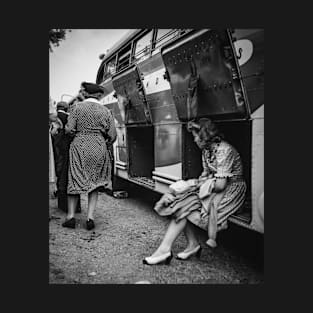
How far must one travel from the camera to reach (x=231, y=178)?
3035 mm

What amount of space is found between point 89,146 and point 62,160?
1.12 ft

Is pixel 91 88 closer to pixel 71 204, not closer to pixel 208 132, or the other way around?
pixel 71 204

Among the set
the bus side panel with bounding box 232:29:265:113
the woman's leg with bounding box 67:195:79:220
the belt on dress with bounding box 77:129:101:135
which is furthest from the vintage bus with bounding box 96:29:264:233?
the woman's leg with bounding box 67:195:79:220

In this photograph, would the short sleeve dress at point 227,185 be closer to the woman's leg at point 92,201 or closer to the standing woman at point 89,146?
the woman's leg at point 92,201

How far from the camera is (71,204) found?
3.70 m

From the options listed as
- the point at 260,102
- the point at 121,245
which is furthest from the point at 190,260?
the point at 260,102

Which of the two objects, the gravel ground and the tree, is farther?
the tree

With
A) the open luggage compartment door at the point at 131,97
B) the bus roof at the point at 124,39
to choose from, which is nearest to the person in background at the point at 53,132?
the bus roof at the point at 124,39

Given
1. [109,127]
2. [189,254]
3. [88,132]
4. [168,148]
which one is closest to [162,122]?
[168,148]

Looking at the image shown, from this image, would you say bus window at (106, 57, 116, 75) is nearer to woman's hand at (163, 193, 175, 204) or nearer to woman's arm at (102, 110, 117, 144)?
woman's arm at (102, 110, 117, 144)

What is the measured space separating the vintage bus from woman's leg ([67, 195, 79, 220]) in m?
0.72

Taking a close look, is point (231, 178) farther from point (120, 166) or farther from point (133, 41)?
point (120, 166)

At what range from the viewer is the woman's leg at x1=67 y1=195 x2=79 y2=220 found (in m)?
3.61

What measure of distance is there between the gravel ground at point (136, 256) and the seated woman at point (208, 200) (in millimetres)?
101
